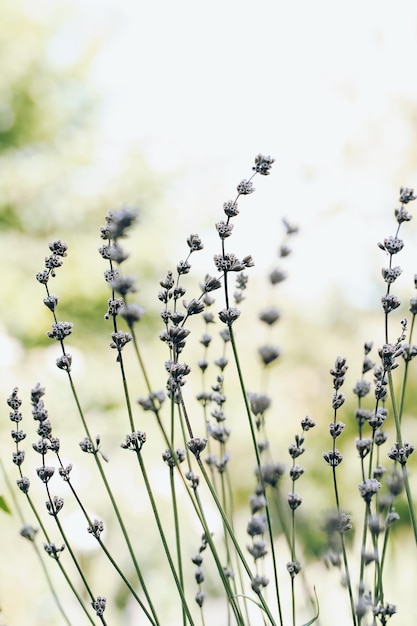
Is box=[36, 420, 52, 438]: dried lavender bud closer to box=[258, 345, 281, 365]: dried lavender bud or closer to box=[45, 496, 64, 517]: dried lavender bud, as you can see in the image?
box=[45, 496, 64, 517]: dried lavender bud

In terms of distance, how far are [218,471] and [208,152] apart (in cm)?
320

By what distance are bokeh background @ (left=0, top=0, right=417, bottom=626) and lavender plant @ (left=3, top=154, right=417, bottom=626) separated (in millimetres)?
Result: 224

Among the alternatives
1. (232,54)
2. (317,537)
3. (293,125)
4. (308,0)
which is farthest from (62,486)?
(308,0)

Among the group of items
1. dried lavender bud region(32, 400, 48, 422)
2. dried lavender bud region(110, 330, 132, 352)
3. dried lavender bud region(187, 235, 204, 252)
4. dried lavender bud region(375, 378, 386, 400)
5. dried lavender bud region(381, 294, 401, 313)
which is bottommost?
dried lavender bud region(375, 378, 386, 400)

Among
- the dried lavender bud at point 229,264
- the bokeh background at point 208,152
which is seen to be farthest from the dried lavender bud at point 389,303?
the bokeh background at point 208,152

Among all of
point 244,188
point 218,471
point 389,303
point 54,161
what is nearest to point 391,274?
point 389,303

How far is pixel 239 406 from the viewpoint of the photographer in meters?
2.89

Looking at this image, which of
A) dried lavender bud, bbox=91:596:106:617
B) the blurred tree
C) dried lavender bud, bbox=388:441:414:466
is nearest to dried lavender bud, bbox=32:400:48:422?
dried lavender bud, bbox=91:596:106:617

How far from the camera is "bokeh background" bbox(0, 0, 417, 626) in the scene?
10.2 ft

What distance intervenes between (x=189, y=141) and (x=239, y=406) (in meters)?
1.50

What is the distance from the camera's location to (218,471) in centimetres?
58

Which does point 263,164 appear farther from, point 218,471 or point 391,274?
point 218,471

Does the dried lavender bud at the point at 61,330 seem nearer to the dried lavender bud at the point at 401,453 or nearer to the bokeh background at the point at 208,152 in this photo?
the dried lavender bud at the point at 401,453

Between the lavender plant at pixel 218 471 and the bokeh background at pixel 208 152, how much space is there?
8.8 inches
